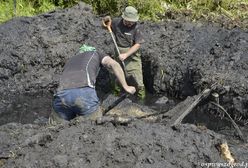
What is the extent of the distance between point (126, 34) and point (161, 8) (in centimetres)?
370

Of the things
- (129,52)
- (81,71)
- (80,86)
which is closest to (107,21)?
(129,52)

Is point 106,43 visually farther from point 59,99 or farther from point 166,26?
point 59,99

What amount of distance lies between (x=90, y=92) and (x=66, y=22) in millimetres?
4763

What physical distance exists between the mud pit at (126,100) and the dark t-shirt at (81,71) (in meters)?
0.59

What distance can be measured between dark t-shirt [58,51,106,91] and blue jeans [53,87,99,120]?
75 mm

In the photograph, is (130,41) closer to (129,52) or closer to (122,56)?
(129,52)

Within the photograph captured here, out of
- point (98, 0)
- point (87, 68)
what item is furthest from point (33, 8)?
point (87, 68)

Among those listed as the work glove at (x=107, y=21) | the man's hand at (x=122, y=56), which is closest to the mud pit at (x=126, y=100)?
the man's hand at (x=122, y=56)

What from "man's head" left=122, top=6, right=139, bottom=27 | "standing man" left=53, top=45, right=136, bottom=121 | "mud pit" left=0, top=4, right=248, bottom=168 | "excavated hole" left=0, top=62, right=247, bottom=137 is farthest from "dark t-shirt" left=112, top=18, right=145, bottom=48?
"standing man" left=53, top=45, right=136, bottom=121

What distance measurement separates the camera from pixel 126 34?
9.57 meters

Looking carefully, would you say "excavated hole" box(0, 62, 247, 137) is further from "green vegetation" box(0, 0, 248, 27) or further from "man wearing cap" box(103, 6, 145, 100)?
"green vegetation" box(0, 0, 248, 27)

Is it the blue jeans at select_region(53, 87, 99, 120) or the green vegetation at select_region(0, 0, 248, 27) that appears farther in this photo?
the green vegetation at select_region(0, 0, 248, 27)

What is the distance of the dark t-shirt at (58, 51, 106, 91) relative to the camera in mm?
6859

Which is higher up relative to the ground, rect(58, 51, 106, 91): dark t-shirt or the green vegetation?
rect(58, 51, 106, 91): dark t-shirt
